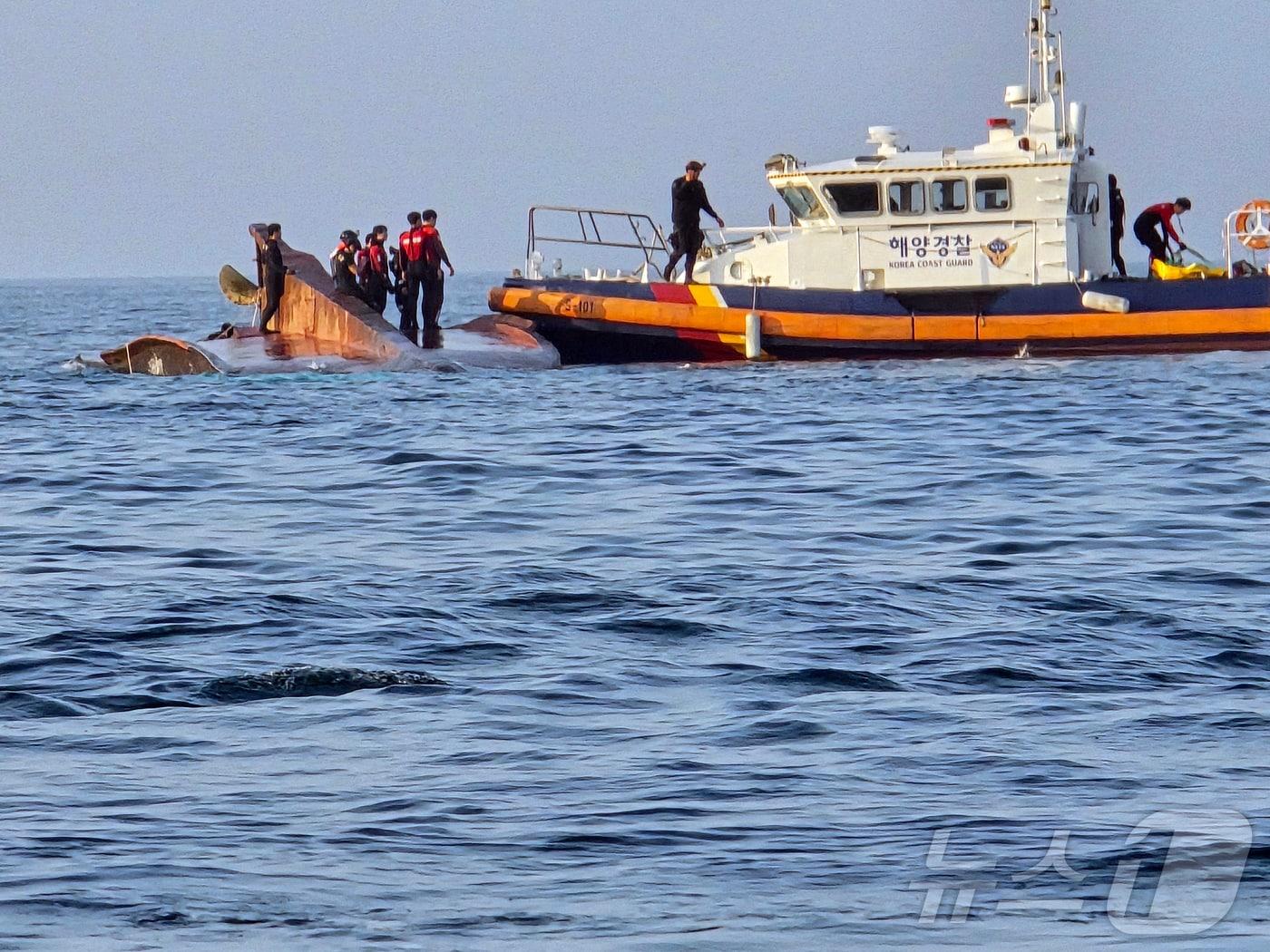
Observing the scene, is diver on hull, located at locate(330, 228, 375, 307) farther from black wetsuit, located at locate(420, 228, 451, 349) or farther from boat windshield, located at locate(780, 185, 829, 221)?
boat windshield, located at locate(780, 185, 829, 221)

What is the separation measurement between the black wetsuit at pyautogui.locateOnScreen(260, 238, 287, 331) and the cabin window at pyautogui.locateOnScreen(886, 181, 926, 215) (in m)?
8.03

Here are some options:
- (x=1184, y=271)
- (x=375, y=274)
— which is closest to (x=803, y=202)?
(x=1184, y=271)

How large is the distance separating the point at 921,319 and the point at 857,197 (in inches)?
64.6

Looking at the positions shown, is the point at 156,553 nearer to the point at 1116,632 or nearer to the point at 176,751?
the point at 176,751

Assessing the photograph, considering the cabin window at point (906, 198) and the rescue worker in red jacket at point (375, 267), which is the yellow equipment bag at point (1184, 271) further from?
the rescue worker in red jacket at point (375, 267)

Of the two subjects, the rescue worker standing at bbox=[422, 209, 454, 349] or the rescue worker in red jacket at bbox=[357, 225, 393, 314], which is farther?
the rescue worker in red jacket at bbox=[357, 225, 393, 314]

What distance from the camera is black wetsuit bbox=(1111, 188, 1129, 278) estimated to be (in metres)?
23.5

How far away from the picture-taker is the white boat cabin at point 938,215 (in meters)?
22.2

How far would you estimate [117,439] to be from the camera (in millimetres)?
17281

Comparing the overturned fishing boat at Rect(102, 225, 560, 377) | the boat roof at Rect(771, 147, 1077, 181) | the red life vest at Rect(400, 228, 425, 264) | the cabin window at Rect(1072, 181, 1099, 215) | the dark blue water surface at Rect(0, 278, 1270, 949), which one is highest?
the boat roof at Rect(771, 147, 1077, 181)

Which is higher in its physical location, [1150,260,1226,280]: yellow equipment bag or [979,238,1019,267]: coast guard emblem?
[979,238,1019,267]: coast guard emblem

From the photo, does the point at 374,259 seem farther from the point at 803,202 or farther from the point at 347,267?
the point at 803,202

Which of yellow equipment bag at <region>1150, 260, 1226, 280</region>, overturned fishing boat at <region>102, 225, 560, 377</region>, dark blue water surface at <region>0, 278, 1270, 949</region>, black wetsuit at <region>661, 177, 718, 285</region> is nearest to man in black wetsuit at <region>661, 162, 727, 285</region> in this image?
black wetsuit at <region>661, 177, 718, 285</region>

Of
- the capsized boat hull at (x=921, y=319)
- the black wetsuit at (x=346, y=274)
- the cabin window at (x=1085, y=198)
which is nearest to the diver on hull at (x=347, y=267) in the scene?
the black wetsuit at (x=346, y=274)
